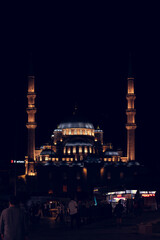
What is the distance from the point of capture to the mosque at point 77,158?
100 meters

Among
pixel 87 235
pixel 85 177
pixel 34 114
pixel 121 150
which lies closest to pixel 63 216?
pixel 87 235

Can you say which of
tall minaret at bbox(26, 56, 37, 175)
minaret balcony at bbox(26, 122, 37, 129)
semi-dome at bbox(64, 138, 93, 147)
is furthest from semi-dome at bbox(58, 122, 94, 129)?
minaret balcony at bbox(26, 122, 37, 129)

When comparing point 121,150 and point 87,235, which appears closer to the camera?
point 87,235

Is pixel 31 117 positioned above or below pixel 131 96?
below

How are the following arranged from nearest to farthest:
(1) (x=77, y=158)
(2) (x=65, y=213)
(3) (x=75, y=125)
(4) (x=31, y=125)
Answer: (2) (x=65, y=213)
(4) (x=31, y=125)
(1) (x=77, y=158)
(3) (x=75, y=125)

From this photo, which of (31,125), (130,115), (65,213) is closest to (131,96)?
(130,115)

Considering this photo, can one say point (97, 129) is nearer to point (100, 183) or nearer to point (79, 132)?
point (79, 132)

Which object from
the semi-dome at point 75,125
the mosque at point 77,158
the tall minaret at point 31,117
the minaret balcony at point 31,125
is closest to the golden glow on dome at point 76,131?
the mosque at point 77,158

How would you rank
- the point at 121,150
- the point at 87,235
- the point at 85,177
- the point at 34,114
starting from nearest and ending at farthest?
1. the point at 87,235
2. the point at 34,114
3. the point at 85,177
4. the point at 121,150

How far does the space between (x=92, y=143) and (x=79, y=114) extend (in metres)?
7.17

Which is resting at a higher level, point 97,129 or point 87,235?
point 97,129

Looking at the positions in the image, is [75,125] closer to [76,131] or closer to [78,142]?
[76,131]

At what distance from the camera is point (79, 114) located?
12100cm

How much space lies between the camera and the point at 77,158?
112688mm
